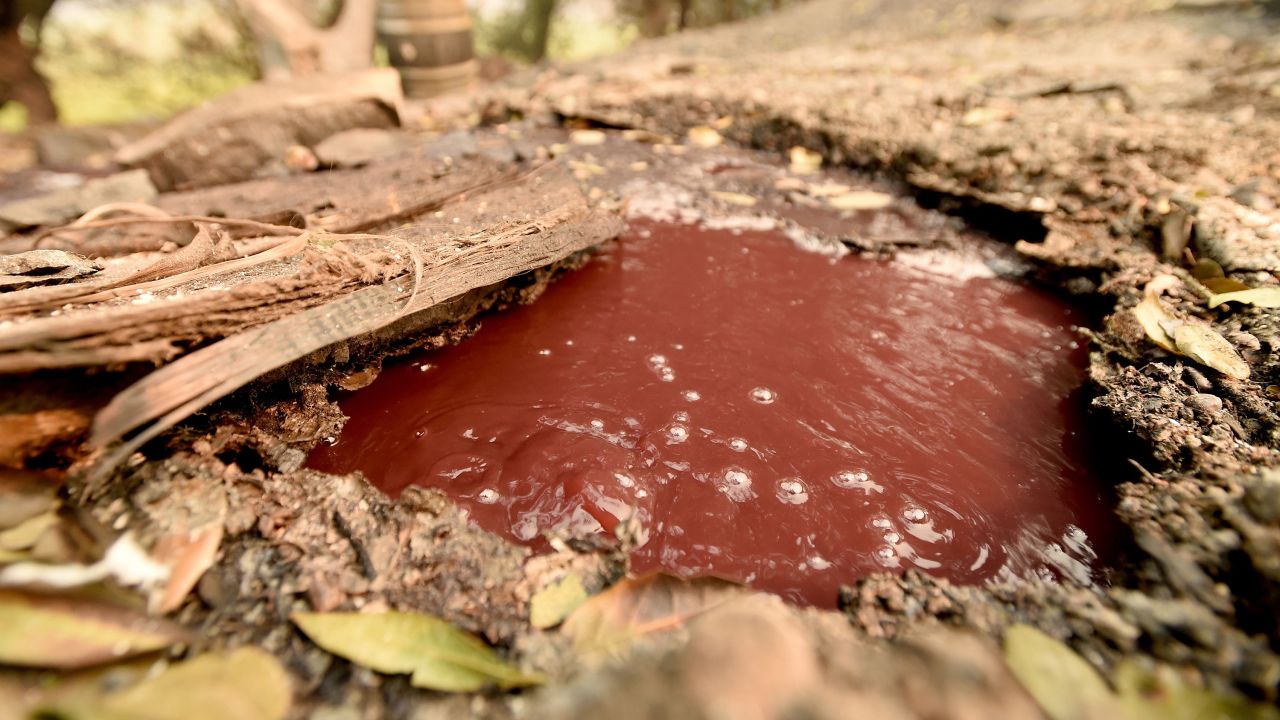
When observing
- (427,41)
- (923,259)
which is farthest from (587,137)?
(427,41)

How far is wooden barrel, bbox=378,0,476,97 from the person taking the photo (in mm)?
5805

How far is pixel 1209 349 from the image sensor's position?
171cm

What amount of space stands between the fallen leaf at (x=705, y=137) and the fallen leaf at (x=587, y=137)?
0.68 metres

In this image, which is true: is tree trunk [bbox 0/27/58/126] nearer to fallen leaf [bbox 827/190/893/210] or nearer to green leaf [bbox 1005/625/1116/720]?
fallen leaf [bbox 827/190/893/210]

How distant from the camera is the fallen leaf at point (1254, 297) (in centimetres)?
181

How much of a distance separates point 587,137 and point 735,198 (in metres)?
1.55

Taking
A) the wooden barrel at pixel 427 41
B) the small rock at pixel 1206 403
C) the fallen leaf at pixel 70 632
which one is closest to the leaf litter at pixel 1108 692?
the small rock at pixel 1206 403

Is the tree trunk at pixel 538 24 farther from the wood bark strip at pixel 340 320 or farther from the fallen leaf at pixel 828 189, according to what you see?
the wood bark strip at pixel 340 320

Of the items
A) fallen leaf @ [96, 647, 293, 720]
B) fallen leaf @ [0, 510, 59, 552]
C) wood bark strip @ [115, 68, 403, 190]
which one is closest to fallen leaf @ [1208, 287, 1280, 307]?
fallen leaf @ [96, 647, 293, 720]

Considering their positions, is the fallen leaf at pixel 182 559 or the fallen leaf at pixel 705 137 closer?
the fallen leaf at pixel 182 559

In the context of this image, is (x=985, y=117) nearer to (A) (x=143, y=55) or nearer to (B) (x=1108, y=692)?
(B) (x=1108, y=692)

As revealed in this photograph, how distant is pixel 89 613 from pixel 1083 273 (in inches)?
132

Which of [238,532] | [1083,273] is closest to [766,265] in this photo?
[1083,273]

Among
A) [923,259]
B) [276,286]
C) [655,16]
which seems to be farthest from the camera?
[655,16]
